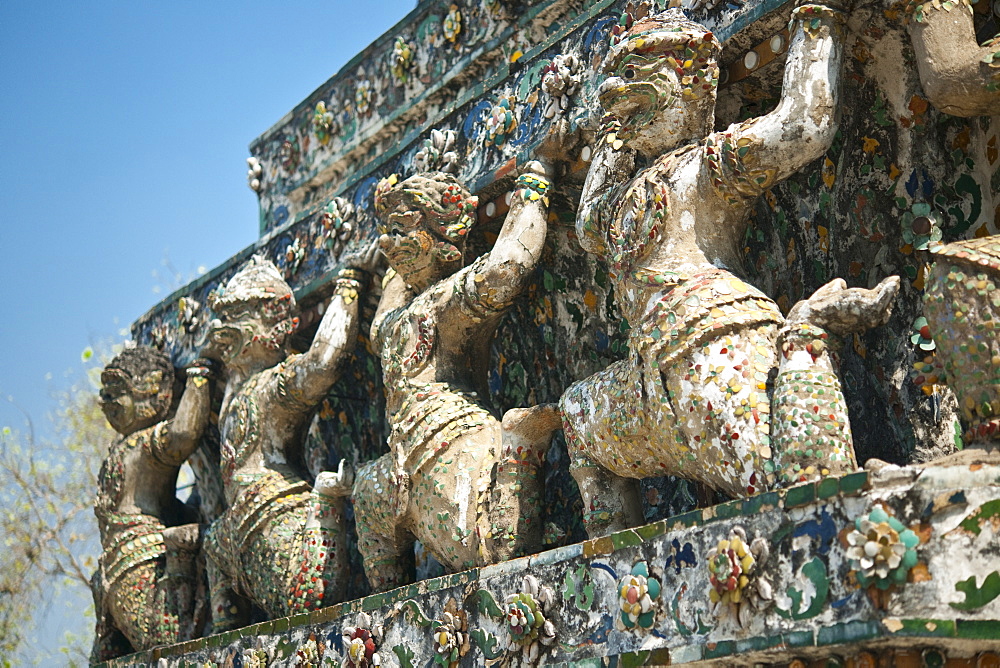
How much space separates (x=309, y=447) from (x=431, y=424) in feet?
6.08

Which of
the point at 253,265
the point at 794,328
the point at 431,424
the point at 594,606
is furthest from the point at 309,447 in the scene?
the point at 794,328

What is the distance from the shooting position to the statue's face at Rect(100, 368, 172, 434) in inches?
296

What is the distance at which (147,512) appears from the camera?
289 inches

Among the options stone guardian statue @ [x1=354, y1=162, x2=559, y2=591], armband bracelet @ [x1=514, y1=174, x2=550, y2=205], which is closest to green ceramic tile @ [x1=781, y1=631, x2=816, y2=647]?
stone guardian statue @ [x1=354, y1=162, x2=559, y2=591]

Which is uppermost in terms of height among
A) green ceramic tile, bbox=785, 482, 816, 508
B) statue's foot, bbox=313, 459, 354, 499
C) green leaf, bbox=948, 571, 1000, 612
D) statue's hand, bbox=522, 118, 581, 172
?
statue's hand, bbox=522, 118, 581, 172

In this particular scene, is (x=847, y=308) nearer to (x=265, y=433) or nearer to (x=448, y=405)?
(x=448, y=405)

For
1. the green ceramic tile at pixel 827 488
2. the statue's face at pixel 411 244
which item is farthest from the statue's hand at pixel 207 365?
the green ceramic tile at pixel 827 488

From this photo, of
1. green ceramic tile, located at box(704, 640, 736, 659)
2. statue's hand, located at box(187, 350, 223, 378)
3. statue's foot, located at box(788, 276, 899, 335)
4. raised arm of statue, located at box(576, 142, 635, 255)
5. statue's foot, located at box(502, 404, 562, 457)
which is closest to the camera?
green ceramic tile, located at box(704, 640, 736, 659)

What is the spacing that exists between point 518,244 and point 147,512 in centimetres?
326

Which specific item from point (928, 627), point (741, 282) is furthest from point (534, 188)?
point (928, 627)

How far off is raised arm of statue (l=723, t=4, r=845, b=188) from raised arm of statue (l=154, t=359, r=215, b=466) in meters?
3.96

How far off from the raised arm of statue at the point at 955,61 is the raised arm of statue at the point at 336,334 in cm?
300

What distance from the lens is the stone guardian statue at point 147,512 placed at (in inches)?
276

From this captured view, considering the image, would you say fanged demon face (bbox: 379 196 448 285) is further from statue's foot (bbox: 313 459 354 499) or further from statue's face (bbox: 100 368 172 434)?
statue's face (bbox: 100 368 172 434)
